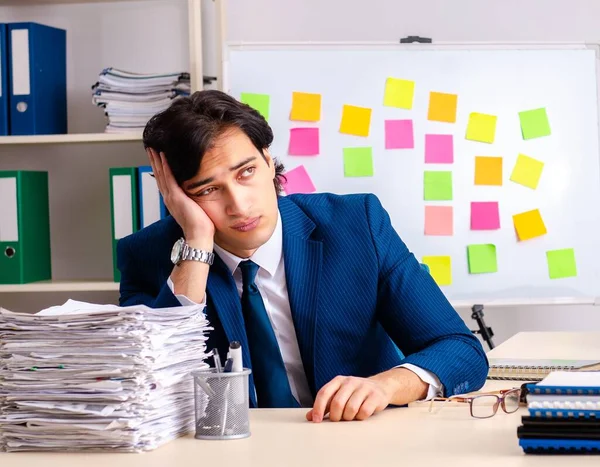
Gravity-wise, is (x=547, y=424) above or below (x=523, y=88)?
below

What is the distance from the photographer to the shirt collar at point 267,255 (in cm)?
187

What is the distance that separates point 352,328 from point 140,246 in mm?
480

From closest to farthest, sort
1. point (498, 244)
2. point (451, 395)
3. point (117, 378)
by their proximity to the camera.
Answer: point (117, 378) → point (451, 395) → point (498, 244)

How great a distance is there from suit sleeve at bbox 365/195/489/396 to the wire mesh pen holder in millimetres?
427

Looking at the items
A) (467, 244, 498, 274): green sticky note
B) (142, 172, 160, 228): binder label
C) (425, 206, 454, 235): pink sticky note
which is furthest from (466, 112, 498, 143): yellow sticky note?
(142, 172, 160, 228): binder label

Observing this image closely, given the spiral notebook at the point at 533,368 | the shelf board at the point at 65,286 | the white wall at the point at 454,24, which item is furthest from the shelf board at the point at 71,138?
the spiral notebook at the point at 533,368

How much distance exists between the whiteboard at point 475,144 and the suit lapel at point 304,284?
1.29m

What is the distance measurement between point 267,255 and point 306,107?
1.37 m

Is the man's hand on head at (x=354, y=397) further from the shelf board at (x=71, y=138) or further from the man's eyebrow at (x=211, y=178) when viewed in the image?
the shelf board at (x=71, y=138)

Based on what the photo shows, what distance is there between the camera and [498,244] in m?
3.17

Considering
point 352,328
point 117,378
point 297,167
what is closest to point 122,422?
point 117,378

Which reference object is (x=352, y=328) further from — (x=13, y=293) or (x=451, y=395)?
(x=13, y=293)

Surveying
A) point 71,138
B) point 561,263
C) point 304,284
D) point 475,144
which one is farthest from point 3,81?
point 561,263

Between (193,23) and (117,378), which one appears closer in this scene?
(117,378)
